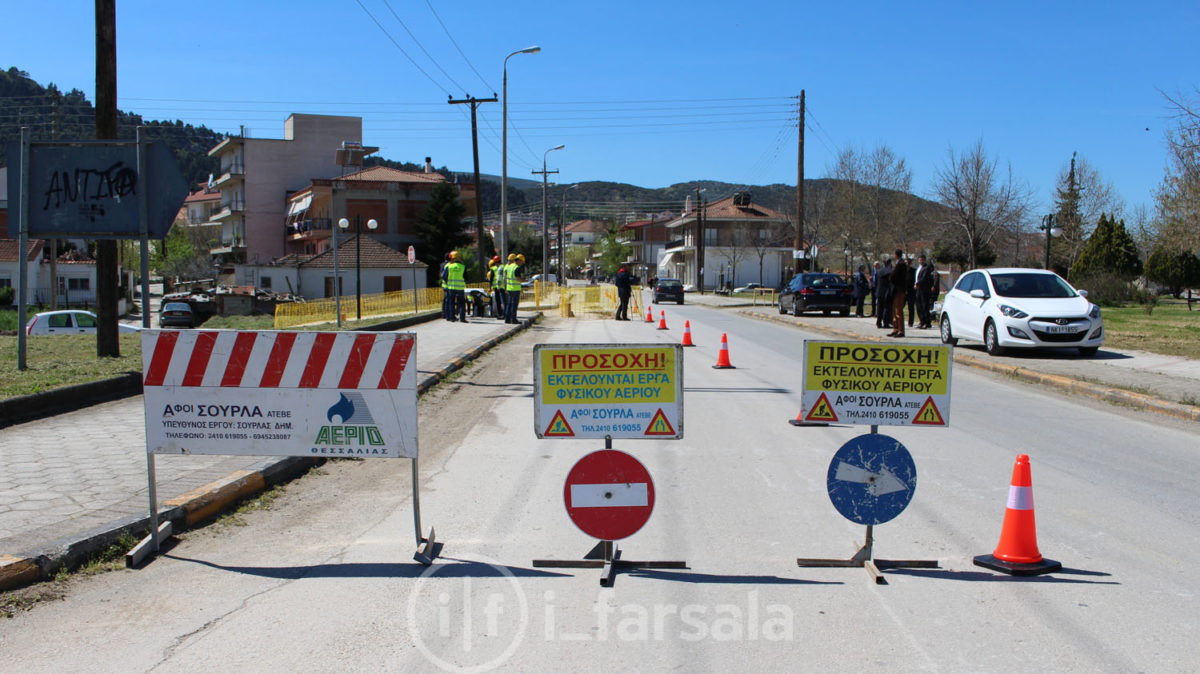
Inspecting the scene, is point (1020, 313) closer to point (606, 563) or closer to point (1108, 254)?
point (606, 563)

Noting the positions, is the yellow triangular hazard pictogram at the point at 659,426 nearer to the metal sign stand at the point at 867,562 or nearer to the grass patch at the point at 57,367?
the metal sign stand at the point at 867,562

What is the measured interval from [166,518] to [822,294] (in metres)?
26.6

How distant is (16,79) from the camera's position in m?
95.6

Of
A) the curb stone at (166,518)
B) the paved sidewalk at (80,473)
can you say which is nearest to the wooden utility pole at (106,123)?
the paved sidewalk at (80,473)

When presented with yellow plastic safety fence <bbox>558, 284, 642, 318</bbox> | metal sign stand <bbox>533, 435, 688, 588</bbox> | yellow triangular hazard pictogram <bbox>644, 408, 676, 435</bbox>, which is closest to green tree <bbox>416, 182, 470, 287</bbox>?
yellow plastic safety fence <bbox>558, 284, 642, 318</bbox>

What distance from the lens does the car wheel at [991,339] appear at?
16375 mm

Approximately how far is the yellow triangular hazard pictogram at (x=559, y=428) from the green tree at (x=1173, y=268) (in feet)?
130

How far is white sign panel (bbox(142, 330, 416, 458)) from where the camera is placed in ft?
17.8

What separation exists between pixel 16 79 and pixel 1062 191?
102076 millimetres

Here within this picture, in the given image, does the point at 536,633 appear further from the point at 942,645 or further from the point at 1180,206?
the point at 1180,206

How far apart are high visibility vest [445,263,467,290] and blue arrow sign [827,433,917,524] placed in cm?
1988

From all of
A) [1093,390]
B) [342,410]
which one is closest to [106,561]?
[342,410]

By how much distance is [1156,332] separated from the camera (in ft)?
67.5

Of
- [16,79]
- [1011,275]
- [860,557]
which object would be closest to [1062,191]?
[1011,275]
